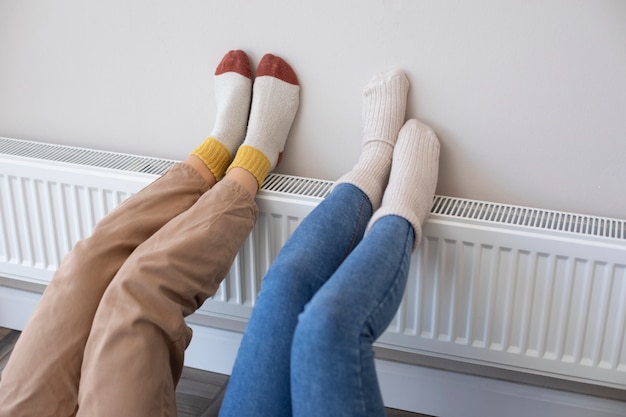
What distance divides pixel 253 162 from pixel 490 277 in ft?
1.47

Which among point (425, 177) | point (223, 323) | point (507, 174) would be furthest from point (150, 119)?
point (507, 174)

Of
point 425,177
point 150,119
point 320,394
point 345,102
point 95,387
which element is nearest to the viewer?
point 320,394

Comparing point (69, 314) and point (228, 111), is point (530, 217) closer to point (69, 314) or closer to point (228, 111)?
point (228, 111)

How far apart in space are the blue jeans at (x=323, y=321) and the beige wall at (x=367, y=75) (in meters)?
0.28

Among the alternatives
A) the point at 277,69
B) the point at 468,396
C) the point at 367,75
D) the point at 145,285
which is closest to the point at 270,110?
the point at 277,69

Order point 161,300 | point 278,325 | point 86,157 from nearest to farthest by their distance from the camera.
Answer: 1. point 278,325
2. point 161,300
3. point 86,157

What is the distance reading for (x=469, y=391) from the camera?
1.39 m

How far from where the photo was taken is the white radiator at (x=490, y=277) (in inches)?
46.3

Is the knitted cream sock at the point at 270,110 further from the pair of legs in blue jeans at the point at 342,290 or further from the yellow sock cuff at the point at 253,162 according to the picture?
the pair of legs in blue jeans at the point at 342,290

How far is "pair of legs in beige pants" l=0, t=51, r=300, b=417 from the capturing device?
1023mm

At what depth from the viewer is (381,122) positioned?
1.27 meters

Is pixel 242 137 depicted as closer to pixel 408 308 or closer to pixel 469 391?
pixel 408 308

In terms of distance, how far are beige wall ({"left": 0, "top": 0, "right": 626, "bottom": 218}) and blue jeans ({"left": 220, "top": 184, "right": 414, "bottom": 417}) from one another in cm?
28

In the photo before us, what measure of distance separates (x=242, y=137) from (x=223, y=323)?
411 mm
